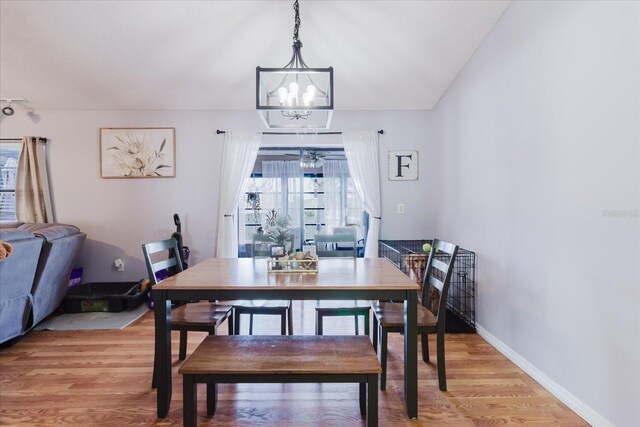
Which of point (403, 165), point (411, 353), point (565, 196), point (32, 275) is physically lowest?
point (411, 353)

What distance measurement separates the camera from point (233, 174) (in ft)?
13.7

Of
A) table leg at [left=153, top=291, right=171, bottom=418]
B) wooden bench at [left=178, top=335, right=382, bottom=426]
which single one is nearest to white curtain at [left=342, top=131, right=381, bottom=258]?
wooden bench at [left=178, top=335, right=382, bottom=426]

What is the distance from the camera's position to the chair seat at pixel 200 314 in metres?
2.06

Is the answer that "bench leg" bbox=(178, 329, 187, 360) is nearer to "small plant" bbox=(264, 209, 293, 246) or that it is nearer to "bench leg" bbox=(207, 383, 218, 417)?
"bench leg" bbox=(207, 383, 218, 417)

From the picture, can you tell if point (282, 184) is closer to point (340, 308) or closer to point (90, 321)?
point (90, 321)

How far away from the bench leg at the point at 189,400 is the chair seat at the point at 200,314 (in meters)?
0.55

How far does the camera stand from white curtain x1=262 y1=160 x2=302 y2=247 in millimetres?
5891

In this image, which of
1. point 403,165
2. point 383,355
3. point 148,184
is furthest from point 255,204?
point 383,355

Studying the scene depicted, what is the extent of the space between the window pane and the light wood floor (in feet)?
7.49

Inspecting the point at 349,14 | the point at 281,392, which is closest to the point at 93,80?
the point at 349,14

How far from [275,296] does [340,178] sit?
440 centimetres

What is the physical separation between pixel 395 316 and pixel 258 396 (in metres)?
0.96

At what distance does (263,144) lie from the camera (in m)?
4.26

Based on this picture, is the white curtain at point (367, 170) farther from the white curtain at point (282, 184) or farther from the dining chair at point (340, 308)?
the white curtain at point (282, 184)
